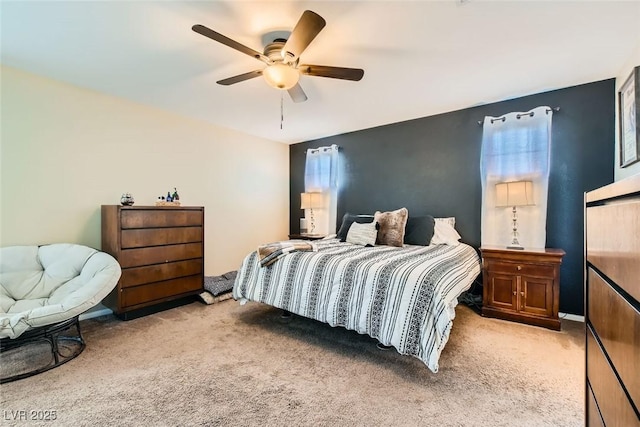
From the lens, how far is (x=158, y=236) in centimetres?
314

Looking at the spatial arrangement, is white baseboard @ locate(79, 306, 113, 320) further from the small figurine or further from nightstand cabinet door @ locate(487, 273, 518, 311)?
nightstand cabinet door @ locate(487, 273, 518, 311)

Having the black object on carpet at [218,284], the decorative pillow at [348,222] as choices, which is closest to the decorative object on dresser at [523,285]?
the decorative pillow at [348,222]

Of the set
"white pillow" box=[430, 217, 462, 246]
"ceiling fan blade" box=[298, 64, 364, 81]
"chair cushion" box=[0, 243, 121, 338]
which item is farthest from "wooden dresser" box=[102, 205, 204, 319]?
"white pillow" box=[430, 217, 462, 246]

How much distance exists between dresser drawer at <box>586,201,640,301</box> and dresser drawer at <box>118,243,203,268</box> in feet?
11.2

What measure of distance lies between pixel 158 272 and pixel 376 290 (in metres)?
2.39

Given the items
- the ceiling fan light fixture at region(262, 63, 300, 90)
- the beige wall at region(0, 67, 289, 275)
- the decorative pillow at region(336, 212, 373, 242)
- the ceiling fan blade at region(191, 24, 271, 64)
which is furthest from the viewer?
the decorative pillow at region(336, 212, 373, 242)

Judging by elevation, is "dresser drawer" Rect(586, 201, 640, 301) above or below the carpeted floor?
above

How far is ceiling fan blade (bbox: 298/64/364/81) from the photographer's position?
2105mm

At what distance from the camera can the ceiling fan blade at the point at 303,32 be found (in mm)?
1590

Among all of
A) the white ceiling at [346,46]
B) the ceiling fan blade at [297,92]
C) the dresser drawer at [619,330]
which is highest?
the white ceiling at [346,46]

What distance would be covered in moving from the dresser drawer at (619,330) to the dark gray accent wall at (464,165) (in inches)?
105

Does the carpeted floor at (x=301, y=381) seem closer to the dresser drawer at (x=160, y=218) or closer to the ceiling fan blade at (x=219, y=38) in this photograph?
the dresser drawer at (x=160, y=218)

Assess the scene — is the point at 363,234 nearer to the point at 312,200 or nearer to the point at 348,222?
the point at 348,222

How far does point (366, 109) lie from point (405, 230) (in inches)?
62.3
